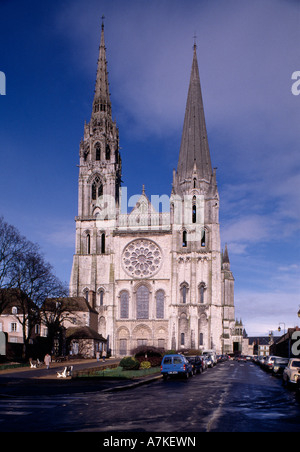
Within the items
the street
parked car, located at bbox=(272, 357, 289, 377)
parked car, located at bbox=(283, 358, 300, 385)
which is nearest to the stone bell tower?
parked car, located at bbox=(272, 357, 289, 377)

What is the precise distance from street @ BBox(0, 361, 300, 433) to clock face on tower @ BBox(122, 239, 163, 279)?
58.0m

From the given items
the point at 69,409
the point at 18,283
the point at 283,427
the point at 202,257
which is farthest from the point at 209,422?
the point at 202,257

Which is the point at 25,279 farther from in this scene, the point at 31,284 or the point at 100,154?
the point at 100,154

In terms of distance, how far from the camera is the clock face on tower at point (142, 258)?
256ft

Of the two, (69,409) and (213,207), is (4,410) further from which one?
(213,207)

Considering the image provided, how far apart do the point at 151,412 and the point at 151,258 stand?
64.9 metres

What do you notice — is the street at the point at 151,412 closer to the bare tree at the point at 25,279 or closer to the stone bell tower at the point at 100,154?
the bare tree at the point at 25,279

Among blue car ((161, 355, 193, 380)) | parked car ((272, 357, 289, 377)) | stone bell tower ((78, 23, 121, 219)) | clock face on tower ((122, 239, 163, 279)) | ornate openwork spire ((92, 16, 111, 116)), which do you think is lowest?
parked car ((272, 357, 289, 377))

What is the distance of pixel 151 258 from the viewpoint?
258 ft

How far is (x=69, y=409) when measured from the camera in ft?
48.4

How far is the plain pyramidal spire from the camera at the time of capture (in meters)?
83.1

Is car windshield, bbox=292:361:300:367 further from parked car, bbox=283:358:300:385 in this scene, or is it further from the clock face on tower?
the clock face on tower

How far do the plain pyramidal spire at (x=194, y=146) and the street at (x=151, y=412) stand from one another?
2548 inches

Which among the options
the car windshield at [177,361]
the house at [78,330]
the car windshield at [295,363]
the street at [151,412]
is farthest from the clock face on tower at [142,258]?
the street at [151,412]
